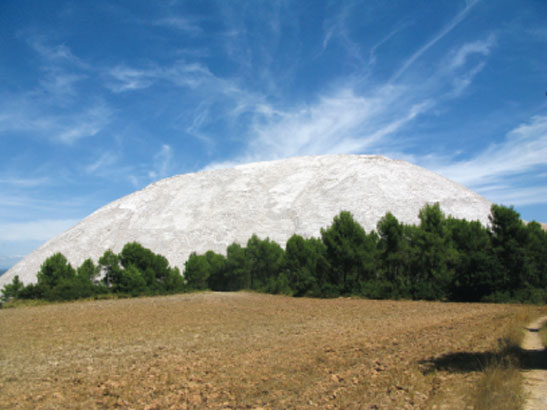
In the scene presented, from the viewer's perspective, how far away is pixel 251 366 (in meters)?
9.06

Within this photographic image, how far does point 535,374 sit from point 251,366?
235 inches

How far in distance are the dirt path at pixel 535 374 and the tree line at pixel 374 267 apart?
1777 cm

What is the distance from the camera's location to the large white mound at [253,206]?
6431cm

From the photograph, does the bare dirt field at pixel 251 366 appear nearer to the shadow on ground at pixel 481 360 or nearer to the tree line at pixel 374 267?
the shadow on ground at pixel 481 360

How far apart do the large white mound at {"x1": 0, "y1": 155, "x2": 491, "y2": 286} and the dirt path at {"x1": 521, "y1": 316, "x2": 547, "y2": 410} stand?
49036 mm

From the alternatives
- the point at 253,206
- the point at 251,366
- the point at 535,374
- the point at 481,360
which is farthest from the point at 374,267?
the point at 253,206

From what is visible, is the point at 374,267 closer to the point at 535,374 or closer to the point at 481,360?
the point at 481,360

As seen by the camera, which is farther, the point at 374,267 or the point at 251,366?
the point at 374,267

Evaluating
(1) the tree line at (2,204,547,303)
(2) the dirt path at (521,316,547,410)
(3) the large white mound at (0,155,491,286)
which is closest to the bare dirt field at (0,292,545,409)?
(2) the dirt path at (521,316,547,410)

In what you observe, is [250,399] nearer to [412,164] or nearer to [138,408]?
[138,408]

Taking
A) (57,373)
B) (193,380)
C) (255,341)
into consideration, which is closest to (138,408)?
(193,380)

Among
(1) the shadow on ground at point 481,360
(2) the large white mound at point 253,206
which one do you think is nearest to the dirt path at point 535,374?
(1) the shadow on ground at point 481,360

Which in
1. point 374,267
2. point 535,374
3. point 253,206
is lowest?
point 535,374

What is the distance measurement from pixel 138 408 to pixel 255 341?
249 inches
